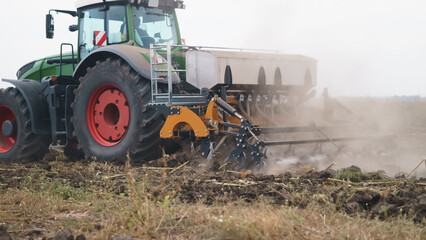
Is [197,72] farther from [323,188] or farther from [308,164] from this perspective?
[323,188]

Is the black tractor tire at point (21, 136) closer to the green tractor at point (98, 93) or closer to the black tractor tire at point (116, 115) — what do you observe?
the green tractor at point (98, 93)

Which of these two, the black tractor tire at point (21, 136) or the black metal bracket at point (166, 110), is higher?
the black metal bracket at point (166, 110)

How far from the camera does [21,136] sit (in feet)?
34.3

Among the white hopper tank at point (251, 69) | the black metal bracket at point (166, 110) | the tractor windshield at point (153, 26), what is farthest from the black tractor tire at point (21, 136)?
the white hopper tank at point (251, 69)

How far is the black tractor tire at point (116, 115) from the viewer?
8.38 metres

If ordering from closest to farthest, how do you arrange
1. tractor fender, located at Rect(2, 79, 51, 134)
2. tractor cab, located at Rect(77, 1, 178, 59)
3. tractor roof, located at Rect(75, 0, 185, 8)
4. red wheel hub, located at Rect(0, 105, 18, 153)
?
tractor cab, located at Rect(77, 1, 178, 59) → tractor roof, located at Rect(75, 0, 185, 8) → tractor fender, located at Rect(2, 79, 51, 134) → red wheel hub, located at Rect(0, 105, 18, 153)

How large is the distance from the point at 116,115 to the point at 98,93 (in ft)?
1.46

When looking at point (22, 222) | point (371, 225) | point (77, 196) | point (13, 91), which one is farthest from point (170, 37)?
point (371, 225)

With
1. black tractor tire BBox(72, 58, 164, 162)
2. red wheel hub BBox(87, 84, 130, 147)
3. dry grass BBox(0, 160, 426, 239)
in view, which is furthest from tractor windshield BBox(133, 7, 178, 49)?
dry grass BBox(0, 160, 426, 239)

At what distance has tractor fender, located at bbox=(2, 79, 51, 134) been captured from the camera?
33.4 feet

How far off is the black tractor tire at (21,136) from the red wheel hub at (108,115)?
181 cm

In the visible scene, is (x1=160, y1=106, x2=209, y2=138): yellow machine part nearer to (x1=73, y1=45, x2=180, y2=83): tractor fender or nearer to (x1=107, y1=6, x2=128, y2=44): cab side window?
(x1=73, y1=45, x2=180, y2=83): tractor fender

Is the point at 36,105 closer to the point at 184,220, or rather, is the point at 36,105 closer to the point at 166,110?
the point at 166,110

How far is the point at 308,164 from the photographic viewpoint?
27.4ft
